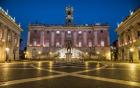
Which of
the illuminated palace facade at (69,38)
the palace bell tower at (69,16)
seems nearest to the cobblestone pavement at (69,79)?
the illuminated palace facade at (69,38)

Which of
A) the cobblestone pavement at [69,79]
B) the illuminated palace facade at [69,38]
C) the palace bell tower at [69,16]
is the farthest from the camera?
the palace bell tower at [69,16]

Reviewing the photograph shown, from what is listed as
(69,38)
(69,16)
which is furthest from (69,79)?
(69,16)

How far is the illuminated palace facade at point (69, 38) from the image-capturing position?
289 feet

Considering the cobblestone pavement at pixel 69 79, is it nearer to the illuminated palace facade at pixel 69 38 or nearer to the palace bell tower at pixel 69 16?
the illuminated palace facade at pixel 69 38

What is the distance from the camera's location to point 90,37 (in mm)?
91062

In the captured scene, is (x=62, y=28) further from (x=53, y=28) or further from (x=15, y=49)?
(x=15, y=49)

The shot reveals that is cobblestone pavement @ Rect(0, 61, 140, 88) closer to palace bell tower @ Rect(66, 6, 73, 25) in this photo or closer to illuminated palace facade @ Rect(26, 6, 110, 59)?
illuminated palace facade @ Rect(26, 6, 110, 59)

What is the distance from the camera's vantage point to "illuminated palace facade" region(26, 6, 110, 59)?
87938mm

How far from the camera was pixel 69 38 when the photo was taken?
91188 mm

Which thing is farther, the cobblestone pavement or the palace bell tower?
the palace bell tower

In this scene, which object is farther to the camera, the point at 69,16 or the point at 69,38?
the point at 69,16

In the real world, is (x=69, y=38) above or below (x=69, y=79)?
above

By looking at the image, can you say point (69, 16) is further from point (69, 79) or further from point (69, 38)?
point (69, 79)

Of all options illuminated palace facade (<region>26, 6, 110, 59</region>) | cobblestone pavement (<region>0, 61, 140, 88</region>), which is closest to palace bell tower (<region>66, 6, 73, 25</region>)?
illuminated palace facade (<region>26, 6, 110, 59</region>)
